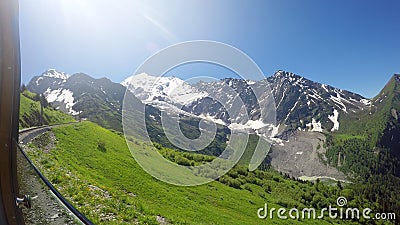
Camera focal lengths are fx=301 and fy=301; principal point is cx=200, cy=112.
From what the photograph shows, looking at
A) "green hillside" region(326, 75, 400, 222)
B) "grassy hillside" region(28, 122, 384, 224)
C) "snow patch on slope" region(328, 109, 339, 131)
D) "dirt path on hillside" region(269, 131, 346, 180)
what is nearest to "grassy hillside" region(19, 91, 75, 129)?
"grassy hillside" region(28, 122, 384, 224)

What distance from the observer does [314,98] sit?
478 feet

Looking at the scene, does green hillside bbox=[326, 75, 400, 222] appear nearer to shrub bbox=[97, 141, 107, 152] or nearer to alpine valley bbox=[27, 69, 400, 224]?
alpine valley bbox=[27, 69, 400, 224]

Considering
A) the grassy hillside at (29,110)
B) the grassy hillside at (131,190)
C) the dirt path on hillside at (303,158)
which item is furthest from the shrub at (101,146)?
the dirt path on hillside at (303,158)

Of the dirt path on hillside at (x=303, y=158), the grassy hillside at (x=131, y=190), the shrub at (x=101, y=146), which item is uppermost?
the dirt path on hillside at (x=303, y=158)

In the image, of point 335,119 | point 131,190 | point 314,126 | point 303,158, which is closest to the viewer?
point 131,190

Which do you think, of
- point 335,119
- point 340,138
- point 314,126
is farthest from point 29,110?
point 314,126

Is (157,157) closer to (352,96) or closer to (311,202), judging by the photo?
(311,202)

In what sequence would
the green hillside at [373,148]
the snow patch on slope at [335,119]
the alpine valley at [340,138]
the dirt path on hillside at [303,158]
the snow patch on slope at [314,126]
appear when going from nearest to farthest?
the green hillside at [373,148] < the alpine valley at [340,138] < the dirt path on hillside at [303,158] < the snow patch on slope at [335,119] < the snow patch on slope at [314,126]

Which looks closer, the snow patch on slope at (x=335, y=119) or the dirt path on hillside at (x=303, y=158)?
the dirt path on hillside at (x=303, y=158)

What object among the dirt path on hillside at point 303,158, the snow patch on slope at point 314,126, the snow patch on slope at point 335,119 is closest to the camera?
the dirt path on hillside at point 303,158

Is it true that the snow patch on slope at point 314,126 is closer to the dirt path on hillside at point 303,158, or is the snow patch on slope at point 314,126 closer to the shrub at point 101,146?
the dirt path on hillside at point 303,158

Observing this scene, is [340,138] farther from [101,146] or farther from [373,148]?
[101,146]

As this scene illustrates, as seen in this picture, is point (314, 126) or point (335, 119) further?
point (314, 126)

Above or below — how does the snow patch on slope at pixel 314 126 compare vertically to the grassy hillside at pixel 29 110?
above
